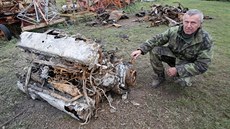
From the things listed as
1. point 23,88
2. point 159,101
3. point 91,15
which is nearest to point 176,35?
point 159,101

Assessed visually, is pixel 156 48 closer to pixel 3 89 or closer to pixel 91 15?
pixel 3 89

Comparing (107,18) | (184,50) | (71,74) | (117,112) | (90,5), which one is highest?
(184,50)

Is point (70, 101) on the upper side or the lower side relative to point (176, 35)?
lower

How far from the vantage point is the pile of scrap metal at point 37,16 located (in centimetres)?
706

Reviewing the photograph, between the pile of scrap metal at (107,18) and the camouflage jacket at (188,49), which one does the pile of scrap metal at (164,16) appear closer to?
the pile of scrap metal at (107,18)

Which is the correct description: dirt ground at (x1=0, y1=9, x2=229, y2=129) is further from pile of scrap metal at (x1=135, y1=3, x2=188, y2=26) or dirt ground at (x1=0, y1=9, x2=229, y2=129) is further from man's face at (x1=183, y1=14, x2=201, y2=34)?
pile of scrap metal at (x1=135, y1=3, x2=188, y2=26)

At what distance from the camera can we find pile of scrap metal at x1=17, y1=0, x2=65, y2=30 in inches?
278

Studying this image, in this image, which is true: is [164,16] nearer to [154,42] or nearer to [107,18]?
[107,18]

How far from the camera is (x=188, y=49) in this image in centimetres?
354

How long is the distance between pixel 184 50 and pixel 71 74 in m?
1.57

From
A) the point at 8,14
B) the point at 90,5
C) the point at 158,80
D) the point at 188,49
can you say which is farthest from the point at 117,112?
the point at 90,5

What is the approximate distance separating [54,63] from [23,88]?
0.76m

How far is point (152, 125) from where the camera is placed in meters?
3.17

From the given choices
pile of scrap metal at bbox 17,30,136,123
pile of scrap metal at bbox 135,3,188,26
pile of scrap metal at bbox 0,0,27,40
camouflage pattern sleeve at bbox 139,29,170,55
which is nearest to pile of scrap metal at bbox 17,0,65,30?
pile of scrap metal at bbox 0,0,27,40
